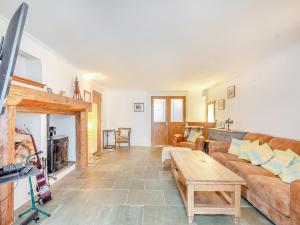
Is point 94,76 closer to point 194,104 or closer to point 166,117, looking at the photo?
point 166,117

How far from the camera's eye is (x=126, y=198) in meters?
2.57

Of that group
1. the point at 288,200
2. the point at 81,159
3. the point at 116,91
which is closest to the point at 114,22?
the point at 288,200

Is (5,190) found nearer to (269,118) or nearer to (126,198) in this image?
(126,198)

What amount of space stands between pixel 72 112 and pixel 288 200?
3893 mm

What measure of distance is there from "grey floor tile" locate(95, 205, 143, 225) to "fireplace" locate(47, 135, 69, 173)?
1.57 meters

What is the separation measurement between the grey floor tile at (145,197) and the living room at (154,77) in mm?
29

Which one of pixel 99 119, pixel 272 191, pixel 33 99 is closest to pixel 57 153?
pixel 33 99

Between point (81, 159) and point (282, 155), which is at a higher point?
point (282, 155)

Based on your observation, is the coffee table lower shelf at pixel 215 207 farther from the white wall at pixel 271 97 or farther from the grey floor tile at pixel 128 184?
the white wall at pixel 271 97

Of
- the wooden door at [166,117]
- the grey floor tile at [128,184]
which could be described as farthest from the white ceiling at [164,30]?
the wooden door at [166,117]

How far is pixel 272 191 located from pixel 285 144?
1.10 m

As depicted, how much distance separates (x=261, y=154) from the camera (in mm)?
2803

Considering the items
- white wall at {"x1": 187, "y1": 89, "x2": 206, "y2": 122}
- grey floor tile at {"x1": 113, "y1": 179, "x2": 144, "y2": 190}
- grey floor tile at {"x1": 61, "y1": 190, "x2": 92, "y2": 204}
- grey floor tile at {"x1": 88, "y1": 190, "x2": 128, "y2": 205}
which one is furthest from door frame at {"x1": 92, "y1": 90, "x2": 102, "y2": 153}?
white wall at {"x1": 187, "y1": 89, "x2": 206, "y2": 122}

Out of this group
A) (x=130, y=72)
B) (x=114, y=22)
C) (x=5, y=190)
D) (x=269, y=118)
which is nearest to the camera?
(x=5, y=190)
